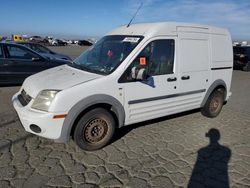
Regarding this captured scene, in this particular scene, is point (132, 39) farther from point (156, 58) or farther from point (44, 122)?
point (44, 122)

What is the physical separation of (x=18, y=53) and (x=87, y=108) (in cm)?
545

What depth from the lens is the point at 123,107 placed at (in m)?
3.92

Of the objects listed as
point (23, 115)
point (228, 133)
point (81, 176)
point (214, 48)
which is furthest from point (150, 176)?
point (214, 48)

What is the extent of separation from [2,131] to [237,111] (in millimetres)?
5630

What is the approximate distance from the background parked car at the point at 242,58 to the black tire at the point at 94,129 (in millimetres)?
14499

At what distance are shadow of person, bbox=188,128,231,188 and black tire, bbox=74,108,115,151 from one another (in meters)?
1.47

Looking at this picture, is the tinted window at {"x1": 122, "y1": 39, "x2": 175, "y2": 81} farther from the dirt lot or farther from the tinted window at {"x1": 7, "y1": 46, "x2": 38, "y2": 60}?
the tinted window at {"x1": 7, "y1": 46, "x2": 38, "y2": 60}

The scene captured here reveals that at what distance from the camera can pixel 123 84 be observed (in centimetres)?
382

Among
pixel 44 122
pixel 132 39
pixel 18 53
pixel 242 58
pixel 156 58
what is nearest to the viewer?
pixel 44 122

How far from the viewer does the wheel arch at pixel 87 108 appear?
3452mm

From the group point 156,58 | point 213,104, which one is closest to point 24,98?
point 156,58

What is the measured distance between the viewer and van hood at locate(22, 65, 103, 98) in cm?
352

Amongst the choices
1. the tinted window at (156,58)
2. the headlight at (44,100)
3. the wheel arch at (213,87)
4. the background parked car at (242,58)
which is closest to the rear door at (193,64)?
the wheel arch at (213,87)

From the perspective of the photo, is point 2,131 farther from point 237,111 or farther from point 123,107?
point 237,111
